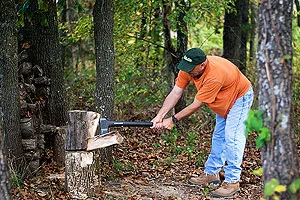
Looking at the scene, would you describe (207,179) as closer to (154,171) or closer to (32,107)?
(154,171)

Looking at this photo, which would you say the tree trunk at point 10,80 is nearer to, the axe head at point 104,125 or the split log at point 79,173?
the split log at point 79,173

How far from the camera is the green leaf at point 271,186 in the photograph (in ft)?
12.4

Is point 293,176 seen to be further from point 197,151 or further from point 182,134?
point 182,134

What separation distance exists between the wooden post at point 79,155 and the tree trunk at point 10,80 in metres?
0.94

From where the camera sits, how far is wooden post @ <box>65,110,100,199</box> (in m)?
6.09

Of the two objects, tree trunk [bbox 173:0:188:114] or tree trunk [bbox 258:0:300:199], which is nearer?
tree trunk [bbox 258:0:300:199]

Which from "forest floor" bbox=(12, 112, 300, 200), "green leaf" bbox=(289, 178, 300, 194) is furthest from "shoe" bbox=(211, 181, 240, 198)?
"green leaf" bbox=(289, 178, 300, 194)

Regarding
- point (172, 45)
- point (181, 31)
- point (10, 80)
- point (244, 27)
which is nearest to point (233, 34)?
point (244, 27)

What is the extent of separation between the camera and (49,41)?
7988mm

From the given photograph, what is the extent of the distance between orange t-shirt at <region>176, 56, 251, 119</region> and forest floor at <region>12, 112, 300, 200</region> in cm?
130

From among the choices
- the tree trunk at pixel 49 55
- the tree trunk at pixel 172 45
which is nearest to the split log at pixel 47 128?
the tree trunk at pixel 49 55

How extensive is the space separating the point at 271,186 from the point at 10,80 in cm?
401

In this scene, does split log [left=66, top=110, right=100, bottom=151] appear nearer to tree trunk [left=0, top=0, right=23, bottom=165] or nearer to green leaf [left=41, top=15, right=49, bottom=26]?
tree trunk [left=0, top=0, right=23, bottom=165]

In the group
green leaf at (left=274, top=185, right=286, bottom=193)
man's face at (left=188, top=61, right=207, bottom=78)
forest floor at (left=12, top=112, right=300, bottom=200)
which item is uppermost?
man's face at (left=188, top=61, right=207, bottom=78)
